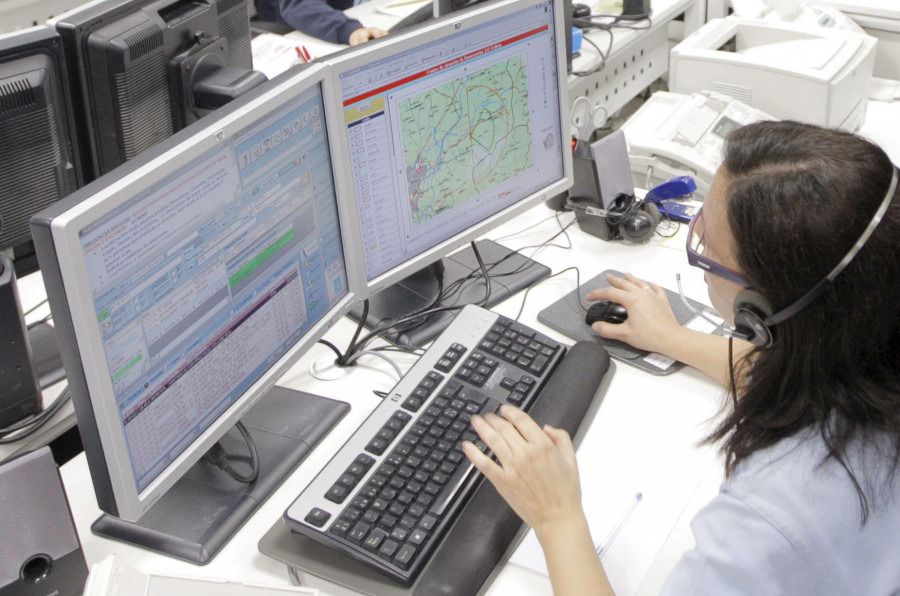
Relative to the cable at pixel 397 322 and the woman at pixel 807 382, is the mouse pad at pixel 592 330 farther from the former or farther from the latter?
the woman at pixel 807 382

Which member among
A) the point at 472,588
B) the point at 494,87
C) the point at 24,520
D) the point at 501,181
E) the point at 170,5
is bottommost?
the point at 472,588

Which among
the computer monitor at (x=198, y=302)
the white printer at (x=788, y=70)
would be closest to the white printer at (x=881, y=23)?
the white printer at (x=788, y=70)

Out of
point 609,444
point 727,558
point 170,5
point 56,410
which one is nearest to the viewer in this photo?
point 727,558

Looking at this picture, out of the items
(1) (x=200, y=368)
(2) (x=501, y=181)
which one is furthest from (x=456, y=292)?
(1) (x=200, y=368)

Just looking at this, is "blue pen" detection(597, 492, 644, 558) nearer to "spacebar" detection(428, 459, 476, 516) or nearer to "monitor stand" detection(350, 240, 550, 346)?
"spacebar" detection(428, 459, 476, 516)

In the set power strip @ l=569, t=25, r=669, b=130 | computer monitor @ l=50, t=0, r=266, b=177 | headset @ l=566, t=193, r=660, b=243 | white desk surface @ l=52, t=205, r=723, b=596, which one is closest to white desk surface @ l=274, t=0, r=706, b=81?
power strip @ l=569, t=25, r=669, b=130

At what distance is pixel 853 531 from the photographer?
2.67ft

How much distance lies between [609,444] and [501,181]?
459 millimetres

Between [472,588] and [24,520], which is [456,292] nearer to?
[472,588]

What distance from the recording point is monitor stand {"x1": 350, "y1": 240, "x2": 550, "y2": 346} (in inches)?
51.2

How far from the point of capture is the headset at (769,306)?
769 mm

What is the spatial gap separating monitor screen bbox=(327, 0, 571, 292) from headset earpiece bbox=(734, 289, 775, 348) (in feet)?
1.66

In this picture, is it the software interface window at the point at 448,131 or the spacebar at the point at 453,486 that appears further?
the software interface window at the point at 448,131

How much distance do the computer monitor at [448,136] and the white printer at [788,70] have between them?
762mm
